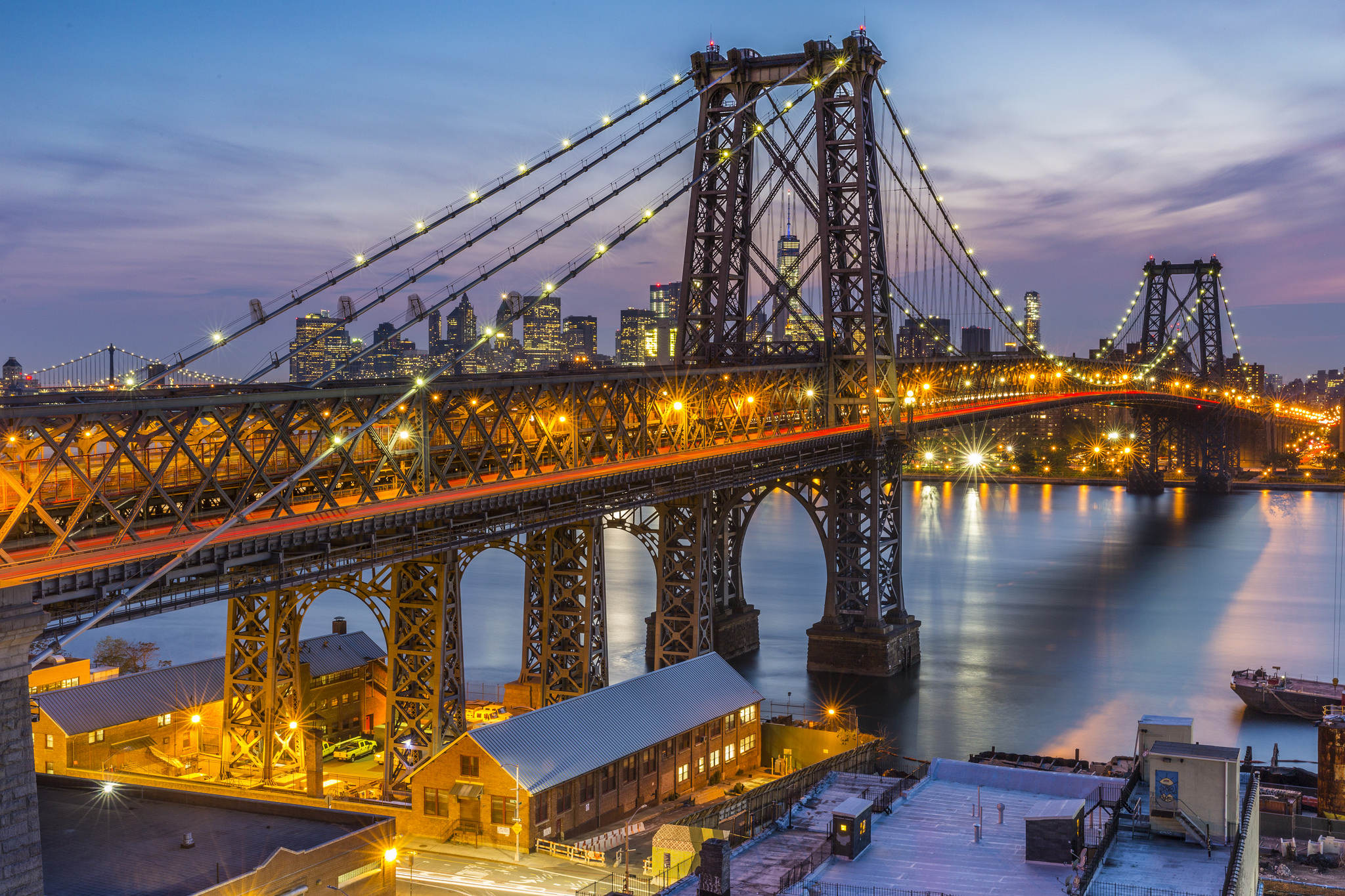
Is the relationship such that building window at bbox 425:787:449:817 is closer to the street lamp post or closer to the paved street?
the paved street

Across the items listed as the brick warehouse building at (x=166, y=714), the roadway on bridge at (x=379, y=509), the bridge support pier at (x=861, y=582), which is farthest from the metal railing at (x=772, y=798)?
the bridge support pier at (x=861, y=582)

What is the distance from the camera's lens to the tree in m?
46.5

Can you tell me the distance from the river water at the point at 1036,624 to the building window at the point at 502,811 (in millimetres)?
15697

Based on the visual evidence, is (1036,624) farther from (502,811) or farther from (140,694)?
(140,694)

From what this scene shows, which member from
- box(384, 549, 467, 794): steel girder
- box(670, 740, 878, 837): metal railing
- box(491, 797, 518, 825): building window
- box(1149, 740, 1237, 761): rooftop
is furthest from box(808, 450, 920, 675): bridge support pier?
box(1149, 740, 1237, 761): rooftop

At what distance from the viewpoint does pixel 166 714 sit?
32.0m

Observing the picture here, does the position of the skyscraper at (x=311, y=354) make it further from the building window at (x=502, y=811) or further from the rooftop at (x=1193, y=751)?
the rooftop at (x=1193, y=751)

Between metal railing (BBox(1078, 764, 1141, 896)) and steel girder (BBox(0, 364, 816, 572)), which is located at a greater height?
steel girder (BBox(0, 364, 816, 572))

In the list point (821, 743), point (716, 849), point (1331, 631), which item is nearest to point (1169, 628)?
point (1331, 631)

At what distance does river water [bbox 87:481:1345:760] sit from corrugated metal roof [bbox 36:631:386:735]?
41.4ft

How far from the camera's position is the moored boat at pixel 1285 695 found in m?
43.5

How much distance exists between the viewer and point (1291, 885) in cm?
2491

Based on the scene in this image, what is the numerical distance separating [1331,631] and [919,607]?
1891 cm

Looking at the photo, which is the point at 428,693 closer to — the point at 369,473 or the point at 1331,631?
the point at 369,473
